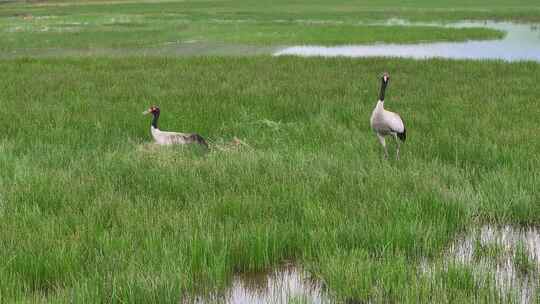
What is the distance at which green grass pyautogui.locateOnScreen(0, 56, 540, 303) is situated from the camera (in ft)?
12.1

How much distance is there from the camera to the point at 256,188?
557 centimetres

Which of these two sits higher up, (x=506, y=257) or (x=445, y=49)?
(x=445, y=49)

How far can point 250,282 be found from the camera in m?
3.86

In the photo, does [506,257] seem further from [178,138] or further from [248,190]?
[178,138]

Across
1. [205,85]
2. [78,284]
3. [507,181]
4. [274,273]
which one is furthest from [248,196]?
[205,85]

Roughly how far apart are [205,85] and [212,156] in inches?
264

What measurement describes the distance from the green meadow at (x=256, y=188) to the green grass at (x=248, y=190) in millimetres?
A: 22

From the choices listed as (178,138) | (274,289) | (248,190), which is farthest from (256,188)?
(178,138)

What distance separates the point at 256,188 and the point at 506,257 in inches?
102

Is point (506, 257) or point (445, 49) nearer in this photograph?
point (506, 257)

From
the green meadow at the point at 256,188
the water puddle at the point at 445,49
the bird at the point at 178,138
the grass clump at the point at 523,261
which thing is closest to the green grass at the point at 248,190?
the green meadow at the point at 256,188

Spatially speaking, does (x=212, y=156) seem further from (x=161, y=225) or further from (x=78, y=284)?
(x=78, y=284)

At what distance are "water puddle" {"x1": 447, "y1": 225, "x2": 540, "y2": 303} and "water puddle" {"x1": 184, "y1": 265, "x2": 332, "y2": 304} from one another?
111 centimetres

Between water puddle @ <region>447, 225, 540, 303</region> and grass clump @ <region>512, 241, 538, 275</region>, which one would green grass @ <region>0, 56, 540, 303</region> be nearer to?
water puddle @ <region>447, 225, 540, 303</region>
